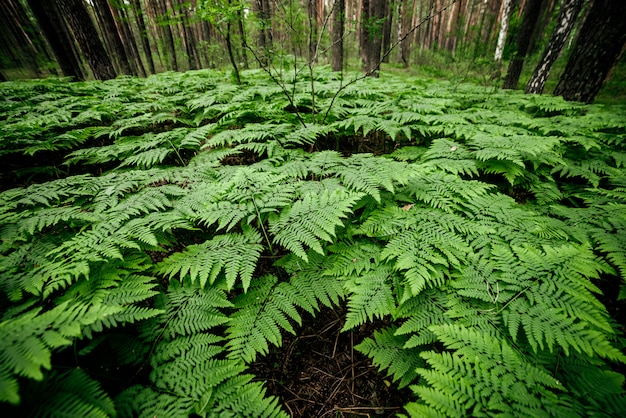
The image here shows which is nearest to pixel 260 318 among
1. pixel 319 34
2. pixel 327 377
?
pixel 327 377

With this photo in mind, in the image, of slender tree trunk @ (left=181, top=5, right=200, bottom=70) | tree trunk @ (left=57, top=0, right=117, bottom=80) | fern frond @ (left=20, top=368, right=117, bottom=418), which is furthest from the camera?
slender tree trunk @ (left=181, top=5, right=200, bottom=70)

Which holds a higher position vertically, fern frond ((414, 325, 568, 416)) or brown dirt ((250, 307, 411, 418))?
fern frond ((414, 325, 568, 416))

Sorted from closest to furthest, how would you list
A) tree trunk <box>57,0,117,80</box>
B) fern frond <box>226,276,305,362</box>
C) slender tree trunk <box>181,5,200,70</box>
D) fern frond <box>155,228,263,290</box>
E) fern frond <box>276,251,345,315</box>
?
1. fern frond <box>226,276,305,362</box>
2. fern frond <box>155,228,263,290</box>
3. fern frond <box>276,251,345,315</box>
4. tree trunk <box>57,0,117,80</box>
5. slender tree trunk <box>181,5,200,70</box>

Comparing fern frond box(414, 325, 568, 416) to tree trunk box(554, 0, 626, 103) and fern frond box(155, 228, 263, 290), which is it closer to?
fern frond box(155, 228, 263, 290)

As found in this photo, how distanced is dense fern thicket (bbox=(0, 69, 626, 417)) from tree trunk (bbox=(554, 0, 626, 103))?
3.13 metres

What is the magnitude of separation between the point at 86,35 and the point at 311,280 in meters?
9.62

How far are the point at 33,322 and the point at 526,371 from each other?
2518 millimetres

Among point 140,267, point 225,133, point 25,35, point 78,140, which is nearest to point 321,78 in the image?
point 225,133

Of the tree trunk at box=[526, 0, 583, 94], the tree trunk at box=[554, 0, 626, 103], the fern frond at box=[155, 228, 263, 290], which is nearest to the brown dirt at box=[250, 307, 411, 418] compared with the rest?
the fern frond at box=[155, 228, 263, 290]

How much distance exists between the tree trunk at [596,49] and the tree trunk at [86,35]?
12064mm

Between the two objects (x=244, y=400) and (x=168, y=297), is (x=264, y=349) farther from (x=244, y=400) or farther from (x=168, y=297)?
(x=168, y=297)

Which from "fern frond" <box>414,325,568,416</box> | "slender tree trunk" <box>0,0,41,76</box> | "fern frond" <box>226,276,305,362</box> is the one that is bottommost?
"fern frond" <box>226,276,305,362</box>

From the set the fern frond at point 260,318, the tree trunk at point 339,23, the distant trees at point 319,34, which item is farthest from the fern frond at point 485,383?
the tree trunk at point 339,23

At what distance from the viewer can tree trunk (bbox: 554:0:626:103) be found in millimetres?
4618
